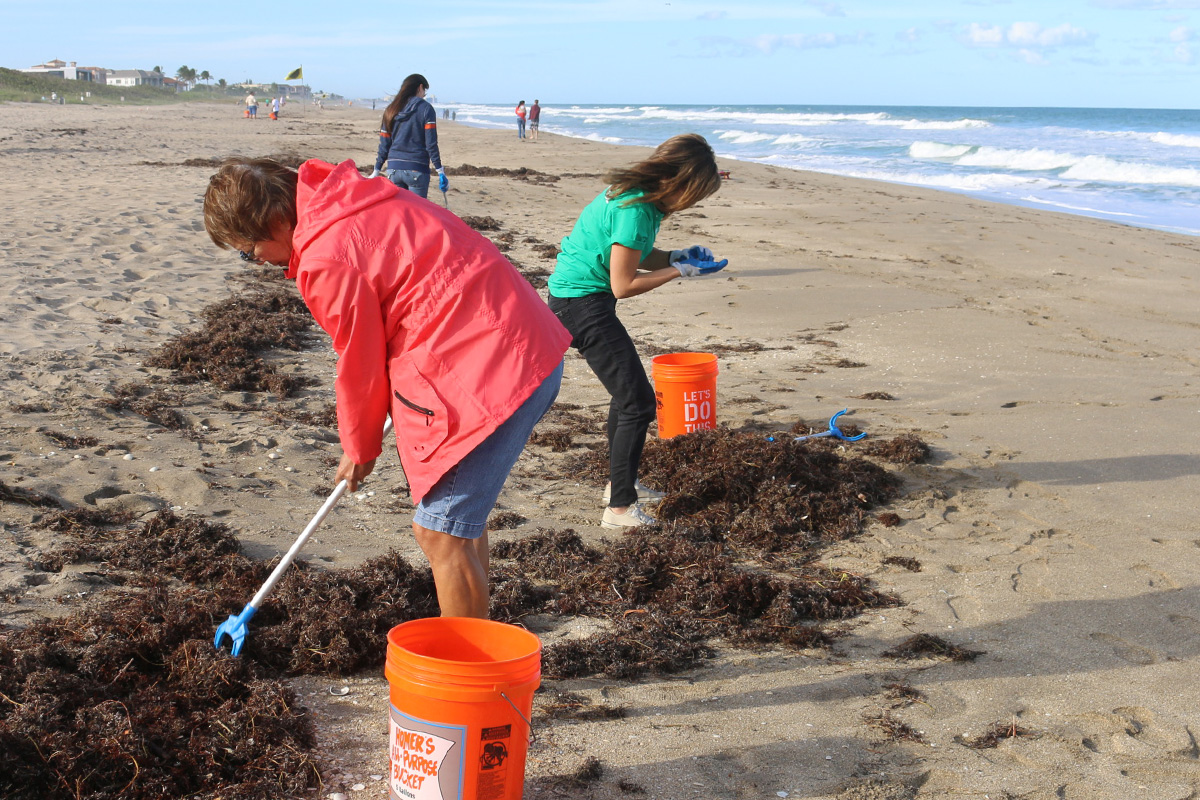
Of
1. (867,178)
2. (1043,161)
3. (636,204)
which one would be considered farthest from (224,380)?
(1043,161)

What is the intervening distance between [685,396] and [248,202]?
3.20 meters

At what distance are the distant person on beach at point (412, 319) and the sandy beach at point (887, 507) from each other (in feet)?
3.02

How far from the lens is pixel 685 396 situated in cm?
516

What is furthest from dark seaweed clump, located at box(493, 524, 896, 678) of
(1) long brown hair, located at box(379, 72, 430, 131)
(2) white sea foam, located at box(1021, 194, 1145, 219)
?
(2) white sea foam, located at box(1021, 194, 1145, 219)

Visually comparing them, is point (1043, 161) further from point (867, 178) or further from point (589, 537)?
point (589, 537)

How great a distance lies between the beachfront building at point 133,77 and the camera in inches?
4289

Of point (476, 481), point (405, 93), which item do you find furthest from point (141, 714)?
point (405, 93)

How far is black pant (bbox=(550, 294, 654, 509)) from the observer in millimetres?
4117

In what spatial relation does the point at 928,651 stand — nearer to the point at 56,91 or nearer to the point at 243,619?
the point at 243,619

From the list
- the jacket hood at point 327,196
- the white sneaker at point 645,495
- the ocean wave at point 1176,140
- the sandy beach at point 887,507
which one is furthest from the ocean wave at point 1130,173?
the jacket hood at point 327,196

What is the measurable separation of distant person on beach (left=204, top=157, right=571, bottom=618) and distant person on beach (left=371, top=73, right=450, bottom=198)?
7175 millimetres

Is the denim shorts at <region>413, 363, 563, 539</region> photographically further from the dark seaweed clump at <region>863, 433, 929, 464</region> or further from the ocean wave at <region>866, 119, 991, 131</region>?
the ocean wave at <region>866, 119, 991, 131</region>

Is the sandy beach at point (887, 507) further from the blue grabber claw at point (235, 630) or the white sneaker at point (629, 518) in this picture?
the blue grabber claw at point (235, 630)

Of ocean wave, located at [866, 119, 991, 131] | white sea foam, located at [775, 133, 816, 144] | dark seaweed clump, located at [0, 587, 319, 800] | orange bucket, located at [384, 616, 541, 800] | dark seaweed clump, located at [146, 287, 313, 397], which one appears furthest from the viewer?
ocean wave, located at [866, 119, 991, 131]
